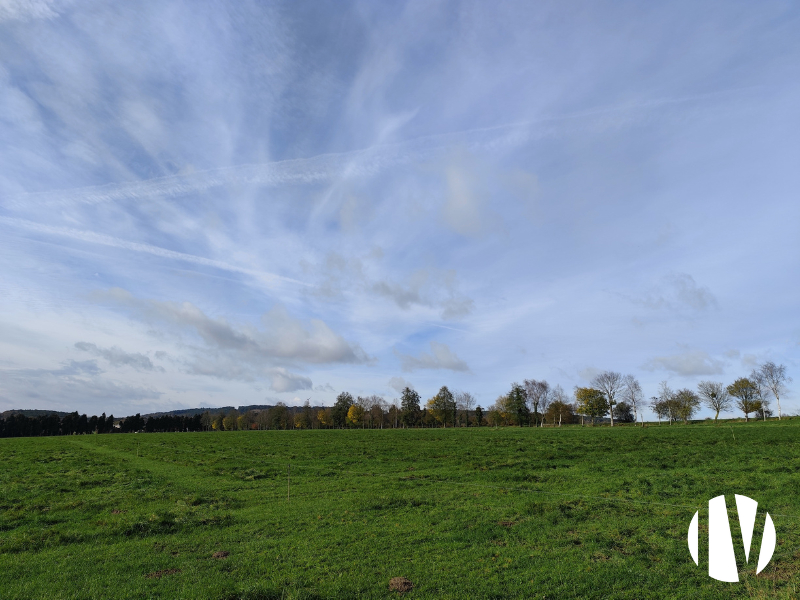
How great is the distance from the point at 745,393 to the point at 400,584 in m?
147

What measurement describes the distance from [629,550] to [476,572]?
16.8 feet

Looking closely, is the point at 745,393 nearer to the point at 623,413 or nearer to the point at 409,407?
the point at 623,413

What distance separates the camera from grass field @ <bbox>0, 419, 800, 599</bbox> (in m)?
10.7

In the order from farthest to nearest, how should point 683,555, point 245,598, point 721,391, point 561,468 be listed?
1. point 721,391
2. point 561,468
3. point 683,555
4. point 245,598

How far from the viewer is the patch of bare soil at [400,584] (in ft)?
34.2

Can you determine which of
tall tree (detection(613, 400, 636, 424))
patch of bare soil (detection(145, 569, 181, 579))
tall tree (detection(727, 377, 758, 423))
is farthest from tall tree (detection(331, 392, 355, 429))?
patch of bare soil (detection(145, 569, 181, 579))

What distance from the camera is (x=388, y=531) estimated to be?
49.9ft

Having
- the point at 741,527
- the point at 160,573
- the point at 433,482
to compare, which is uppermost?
the point at 741,527

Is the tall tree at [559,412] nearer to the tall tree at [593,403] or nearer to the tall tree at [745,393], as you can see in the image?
the tall tree at [593,403]

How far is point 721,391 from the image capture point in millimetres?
119625

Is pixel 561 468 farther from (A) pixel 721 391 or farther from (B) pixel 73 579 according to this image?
(A) pixel 721 391

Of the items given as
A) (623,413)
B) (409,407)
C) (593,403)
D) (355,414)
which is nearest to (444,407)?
(409,407)

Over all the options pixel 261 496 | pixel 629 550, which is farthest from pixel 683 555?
pixel 261 496

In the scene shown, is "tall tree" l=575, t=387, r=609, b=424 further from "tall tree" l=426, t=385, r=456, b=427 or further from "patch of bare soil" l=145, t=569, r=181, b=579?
"patch of bare soil" l=145, t=569, r=181, b=579
